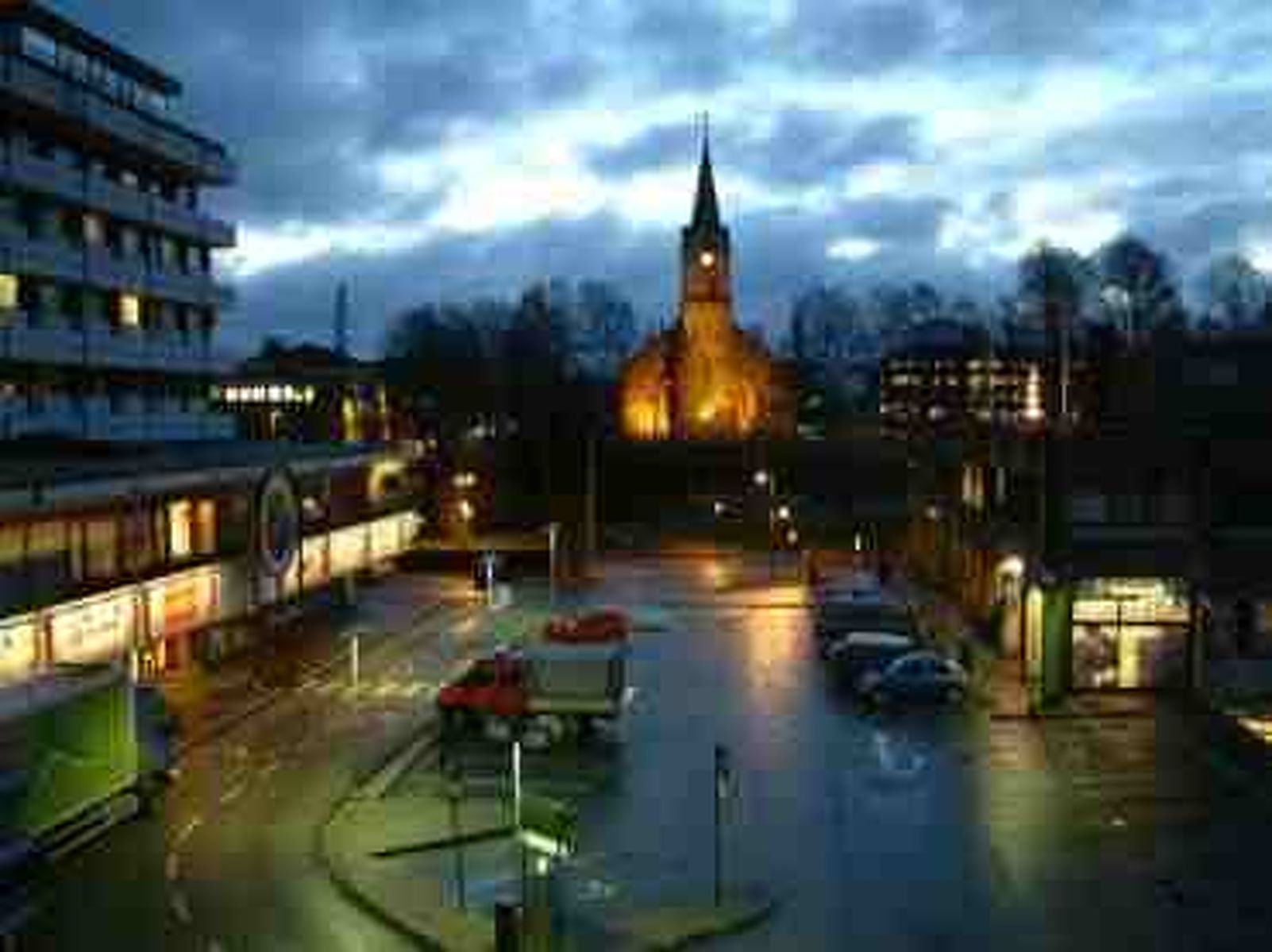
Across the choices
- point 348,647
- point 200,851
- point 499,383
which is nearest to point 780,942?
point 200,851

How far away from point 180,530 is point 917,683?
21550 mm

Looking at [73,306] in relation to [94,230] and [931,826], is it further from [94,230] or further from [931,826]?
[931,826]

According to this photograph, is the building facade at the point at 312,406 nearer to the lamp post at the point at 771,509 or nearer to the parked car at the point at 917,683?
the lamp post at the point at 771,509

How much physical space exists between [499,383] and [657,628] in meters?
81.3

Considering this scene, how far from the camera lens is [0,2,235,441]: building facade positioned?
59.2 m

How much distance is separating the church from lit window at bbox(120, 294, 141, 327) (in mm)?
82801

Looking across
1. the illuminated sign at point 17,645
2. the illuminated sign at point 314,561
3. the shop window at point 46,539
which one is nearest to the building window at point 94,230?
the illuminated sign at point 314,561

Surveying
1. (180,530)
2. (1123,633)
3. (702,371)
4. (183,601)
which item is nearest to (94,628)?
(183,601)

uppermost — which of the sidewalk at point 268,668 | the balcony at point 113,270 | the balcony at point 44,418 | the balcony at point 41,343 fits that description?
the balcony at point 113,270

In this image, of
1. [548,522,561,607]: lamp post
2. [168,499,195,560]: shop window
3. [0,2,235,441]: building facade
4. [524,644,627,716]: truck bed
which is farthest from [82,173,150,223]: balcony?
[524,644,627,716]: truck bed

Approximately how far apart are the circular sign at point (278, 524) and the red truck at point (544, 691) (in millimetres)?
15217

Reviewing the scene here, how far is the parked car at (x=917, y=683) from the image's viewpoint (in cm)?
4525

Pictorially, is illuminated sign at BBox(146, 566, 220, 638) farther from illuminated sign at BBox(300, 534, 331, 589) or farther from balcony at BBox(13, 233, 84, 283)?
balcony at BBox(13, 233, 84, 283)

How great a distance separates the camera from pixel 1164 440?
46.3 m
